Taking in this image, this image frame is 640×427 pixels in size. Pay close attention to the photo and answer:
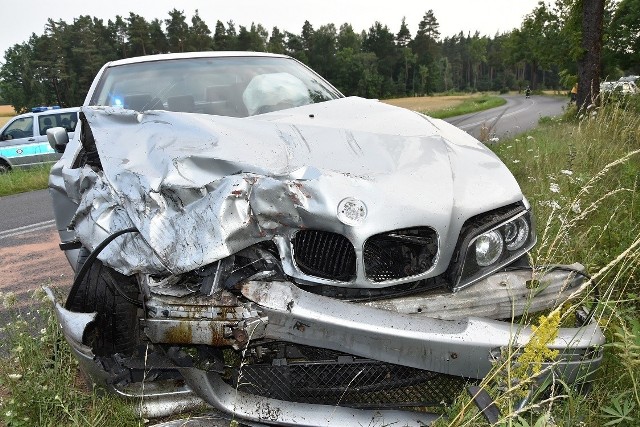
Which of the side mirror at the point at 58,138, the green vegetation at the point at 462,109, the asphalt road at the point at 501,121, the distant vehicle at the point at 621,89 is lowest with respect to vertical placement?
the green vegetation at the point at 462,109

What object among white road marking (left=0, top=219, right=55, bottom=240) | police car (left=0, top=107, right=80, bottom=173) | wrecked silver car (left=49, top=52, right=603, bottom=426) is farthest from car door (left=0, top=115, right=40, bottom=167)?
wrecked silver car (left=49, top=52, right=603, bottom=426)

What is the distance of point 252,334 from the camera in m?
1.80

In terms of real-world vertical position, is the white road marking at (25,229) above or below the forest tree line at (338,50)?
below

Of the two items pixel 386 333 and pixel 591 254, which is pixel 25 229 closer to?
pixel 386 333

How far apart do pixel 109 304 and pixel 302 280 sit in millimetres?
878

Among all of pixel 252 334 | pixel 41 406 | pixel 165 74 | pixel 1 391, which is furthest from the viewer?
pixel 165 74

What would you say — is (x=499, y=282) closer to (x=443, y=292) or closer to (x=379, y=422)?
(x=443, y=292)

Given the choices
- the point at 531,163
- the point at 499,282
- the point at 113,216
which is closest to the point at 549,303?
the point at 499,282

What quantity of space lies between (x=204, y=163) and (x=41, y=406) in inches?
52.8

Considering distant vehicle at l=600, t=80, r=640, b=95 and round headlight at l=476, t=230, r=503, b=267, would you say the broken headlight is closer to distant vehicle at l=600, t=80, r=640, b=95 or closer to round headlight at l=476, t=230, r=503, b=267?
round headlight at l=476, t=230, r=503, b=267

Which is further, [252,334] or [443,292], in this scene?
[443,292]

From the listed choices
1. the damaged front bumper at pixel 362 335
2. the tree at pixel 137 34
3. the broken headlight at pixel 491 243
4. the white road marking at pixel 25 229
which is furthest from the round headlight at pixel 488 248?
the tree at pixel 137 34

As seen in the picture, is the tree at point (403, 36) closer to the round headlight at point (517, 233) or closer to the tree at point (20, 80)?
the tree at point (20, 80)

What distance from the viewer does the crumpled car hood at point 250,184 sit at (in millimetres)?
1931
